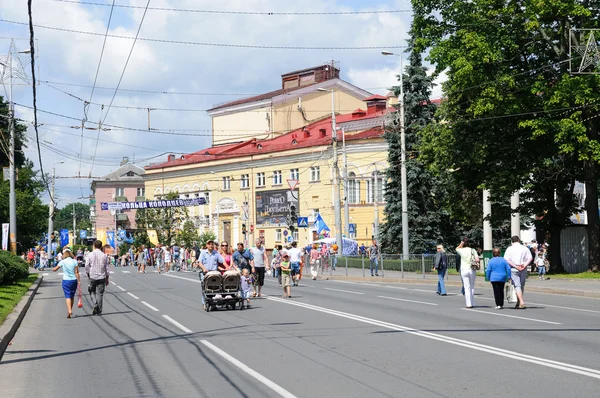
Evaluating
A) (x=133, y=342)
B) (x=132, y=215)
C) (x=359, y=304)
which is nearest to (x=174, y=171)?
(x=132, y=215)

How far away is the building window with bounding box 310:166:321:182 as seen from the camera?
78.6 m

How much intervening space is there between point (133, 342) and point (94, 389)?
15.5 feet

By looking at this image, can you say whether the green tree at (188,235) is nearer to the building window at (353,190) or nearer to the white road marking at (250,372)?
the building window at (353,190)

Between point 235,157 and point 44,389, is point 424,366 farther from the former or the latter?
point 235,157

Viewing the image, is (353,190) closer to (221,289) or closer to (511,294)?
(511,294)

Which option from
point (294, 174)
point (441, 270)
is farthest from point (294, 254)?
point (294, 174)

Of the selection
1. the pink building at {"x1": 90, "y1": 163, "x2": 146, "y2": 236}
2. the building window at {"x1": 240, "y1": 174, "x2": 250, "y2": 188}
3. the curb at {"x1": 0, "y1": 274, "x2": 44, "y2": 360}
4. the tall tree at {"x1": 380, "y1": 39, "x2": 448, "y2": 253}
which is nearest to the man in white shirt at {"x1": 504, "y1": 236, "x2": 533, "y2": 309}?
the curb at {"x1": 0, "y1": 274, "x2": 44, "y2": 360}

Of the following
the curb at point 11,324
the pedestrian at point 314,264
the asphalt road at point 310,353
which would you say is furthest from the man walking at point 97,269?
the pedestrian at point 314,264

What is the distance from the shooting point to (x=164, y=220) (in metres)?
88.5

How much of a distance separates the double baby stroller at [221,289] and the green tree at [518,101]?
16.9 metres

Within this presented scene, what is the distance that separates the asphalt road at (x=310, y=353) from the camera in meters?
9.57

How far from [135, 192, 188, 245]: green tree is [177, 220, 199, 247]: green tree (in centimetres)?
174

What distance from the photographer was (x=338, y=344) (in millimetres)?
13438

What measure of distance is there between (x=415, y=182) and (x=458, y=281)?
65.3 feet
